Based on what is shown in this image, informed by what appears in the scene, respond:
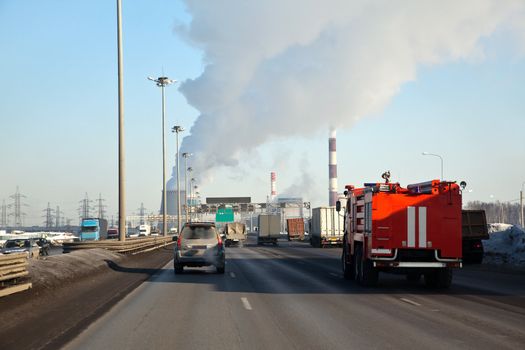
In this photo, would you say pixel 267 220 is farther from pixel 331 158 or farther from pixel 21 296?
pixel 21 296

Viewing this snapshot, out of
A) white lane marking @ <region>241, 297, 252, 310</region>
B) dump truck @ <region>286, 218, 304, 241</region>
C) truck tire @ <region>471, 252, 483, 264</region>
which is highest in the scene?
white lane marking @ <region>241, 297, 252, 310</region>

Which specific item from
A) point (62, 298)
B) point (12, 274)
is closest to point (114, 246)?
point (12, 274)

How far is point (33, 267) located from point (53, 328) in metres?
9.97

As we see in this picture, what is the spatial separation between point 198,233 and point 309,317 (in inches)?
506

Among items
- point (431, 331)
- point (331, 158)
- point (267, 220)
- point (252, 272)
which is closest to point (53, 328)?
point (431, 331)

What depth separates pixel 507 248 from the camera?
39.1m

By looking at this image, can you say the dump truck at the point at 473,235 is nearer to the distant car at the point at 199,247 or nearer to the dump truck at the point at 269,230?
the distant car at the point at 199,247

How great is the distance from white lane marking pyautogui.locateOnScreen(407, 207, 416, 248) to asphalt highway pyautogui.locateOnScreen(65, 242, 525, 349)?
1.37 metres

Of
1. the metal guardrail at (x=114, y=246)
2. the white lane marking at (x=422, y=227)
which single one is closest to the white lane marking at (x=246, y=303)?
the white lane marking at (x=422, y=227)

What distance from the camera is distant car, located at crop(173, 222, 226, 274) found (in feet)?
80.8

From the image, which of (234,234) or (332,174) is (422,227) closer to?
(234,234)

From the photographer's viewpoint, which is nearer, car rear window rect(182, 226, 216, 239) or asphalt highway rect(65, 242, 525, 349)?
asphalt highway rect(65, 242, 525, 349)

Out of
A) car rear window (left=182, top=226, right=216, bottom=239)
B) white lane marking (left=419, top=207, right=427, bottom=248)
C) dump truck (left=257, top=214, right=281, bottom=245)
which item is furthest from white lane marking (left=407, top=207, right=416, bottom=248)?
dump truck (left=257, top=214, right=281, bottom=245)

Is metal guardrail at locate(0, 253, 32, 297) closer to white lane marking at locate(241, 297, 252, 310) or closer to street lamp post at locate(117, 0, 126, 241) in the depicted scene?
white lane marking at locate(241, 297, 252, 310)
